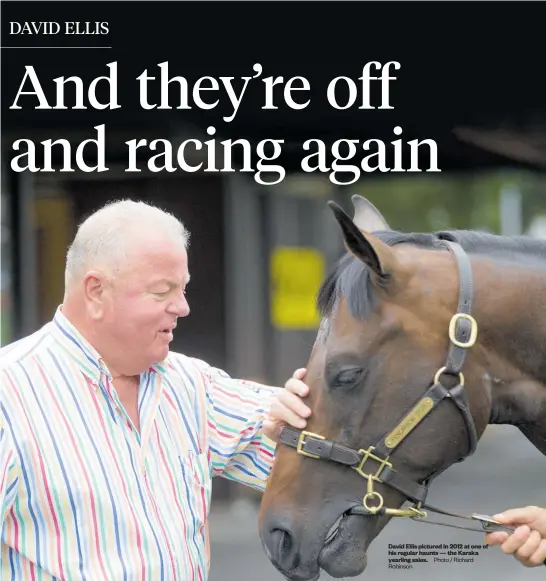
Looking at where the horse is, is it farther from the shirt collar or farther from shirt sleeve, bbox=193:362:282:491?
the shirt collar

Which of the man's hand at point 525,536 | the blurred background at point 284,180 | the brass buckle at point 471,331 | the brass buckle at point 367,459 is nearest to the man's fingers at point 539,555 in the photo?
the man's hand at point 525,536

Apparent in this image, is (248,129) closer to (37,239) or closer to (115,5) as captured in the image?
(115,5)

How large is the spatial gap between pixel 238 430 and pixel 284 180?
10.1 ft

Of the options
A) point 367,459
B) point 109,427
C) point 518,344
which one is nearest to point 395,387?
point 367,459

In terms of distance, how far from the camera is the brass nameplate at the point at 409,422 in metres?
2.01

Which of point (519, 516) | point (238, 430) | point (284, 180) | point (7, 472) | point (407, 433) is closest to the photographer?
point (7, 472)

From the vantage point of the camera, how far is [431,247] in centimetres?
215

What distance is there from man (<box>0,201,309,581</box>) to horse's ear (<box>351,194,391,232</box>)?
0.49m

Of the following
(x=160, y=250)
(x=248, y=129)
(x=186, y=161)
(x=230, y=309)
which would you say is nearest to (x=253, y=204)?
(x=230, y=309)

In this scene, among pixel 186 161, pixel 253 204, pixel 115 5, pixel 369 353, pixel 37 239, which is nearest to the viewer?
pixel 369 353

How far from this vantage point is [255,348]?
20.6ft

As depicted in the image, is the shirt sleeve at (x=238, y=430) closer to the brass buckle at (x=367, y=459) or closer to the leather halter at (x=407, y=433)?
the leather halter at (x=407, y=433)

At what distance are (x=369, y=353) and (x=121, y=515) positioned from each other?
674mm

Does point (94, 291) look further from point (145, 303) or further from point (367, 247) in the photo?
point (367, 247)
